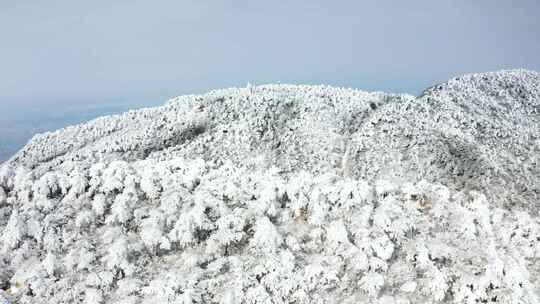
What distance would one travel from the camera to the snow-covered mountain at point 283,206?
22219 mm

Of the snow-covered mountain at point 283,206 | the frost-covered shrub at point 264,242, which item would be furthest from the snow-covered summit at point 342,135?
the frost-covered shrub at point 264,242

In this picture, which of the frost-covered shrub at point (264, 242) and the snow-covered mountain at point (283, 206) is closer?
the frost-covered shrub at point (264, 242)

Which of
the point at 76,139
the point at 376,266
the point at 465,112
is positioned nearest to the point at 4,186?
the point at 76,139

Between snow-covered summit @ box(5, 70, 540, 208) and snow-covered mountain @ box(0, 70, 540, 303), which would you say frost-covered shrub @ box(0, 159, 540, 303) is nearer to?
snow-covered mountain @ box(0, 70, 540, 303)

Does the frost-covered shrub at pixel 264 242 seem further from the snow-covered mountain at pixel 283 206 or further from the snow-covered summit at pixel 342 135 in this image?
the snow-covered summit at pixel 342 135

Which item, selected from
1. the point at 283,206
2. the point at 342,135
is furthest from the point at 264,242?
the point at 342,135

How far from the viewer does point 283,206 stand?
27484 mm

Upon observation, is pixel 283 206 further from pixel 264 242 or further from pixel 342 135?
pixel 342 135

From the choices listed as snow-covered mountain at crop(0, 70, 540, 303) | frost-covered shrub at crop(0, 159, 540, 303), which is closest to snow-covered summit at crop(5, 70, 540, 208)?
snow-covered mountain at crop(0, 70, 540, 303)

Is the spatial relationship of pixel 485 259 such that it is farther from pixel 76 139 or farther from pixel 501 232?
pixel 76 139

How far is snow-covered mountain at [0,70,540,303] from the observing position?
875 inches

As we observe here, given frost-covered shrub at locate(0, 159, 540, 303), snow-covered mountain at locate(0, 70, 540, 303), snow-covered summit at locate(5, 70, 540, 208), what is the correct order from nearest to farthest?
frost-covered shrub at locate(0, 159, 540, 303), snow-covered mountain at locate(0, 70, 540, 303), snow-covered summit at locate(5, 70, 540, 208)

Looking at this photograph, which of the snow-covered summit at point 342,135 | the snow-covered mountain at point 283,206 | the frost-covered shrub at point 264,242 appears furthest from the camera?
the snow-covered summit at point 342,135

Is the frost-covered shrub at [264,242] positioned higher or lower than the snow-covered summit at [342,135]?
lower
